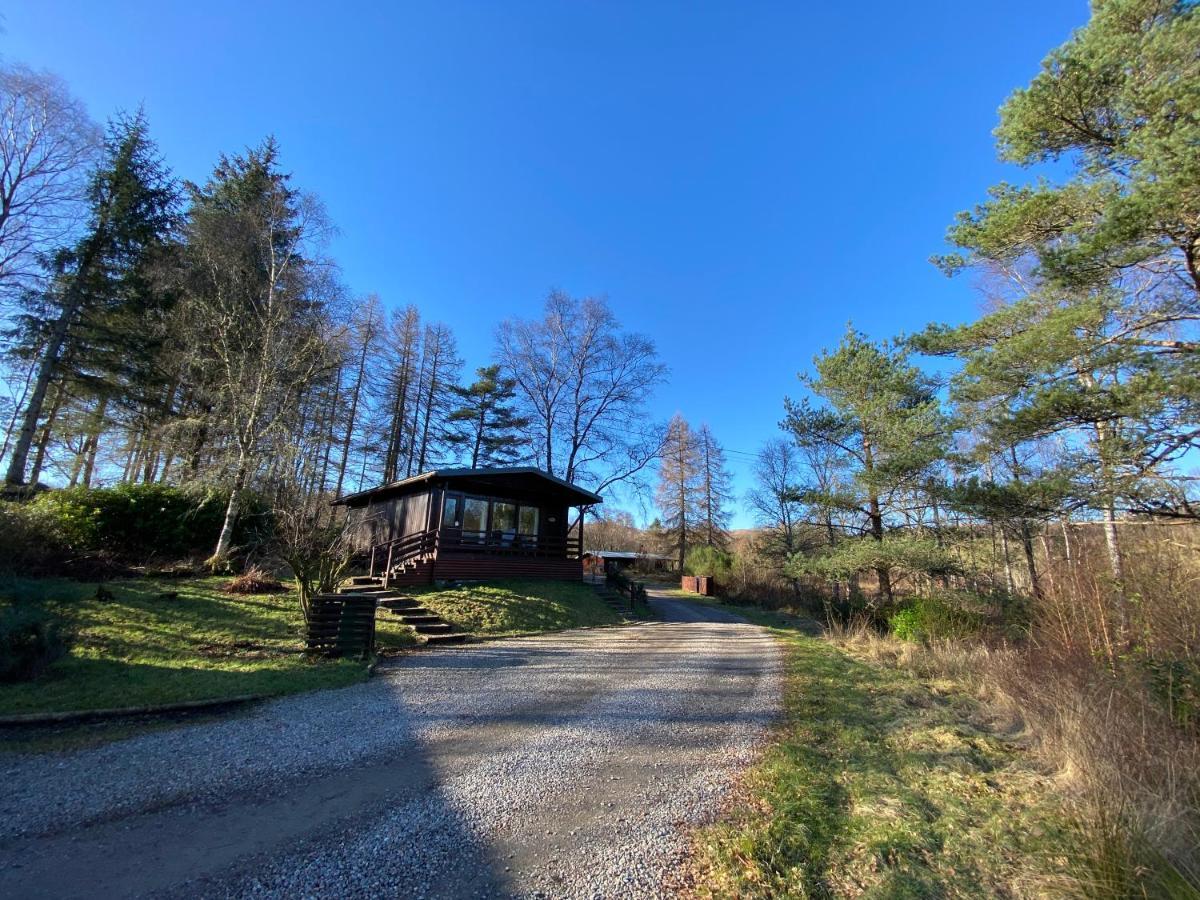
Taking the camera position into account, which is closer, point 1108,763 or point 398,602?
point 1108,763

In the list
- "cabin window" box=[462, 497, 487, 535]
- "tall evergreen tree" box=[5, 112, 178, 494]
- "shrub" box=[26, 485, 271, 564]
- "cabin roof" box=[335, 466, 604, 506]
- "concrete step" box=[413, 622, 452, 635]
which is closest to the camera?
"concrete step" box=[413, 622, 452, 635]

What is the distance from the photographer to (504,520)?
18.1 metres

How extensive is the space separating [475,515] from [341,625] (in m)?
9.49

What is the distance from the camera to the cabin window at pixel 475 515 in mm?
17125

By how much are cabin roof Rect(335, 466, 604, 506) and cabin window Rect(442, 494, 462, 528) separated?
44 cm

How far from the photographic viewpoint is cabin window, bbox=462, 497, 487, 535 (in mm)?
17125

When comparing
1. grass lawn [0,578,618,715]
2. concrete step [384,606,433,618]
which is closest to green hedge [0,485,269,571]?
grass lawn [0,578,618,715]

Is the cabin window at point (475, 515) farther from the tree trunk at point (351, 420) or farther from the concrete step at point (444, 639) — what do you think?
the tree trunk at point (351, 420)

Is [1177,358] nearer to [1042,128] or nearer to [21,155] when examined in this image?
[1042,128]

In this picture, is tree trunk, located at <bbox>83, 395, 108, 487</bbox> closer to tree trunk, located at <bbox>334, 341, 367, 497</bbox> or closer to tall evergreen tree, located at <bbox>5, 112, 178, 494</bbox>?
tall evergreen tree, located at <bbox>5, 112, 178, 494</bbox>

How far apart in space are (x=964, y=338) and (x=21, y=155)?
895 inches

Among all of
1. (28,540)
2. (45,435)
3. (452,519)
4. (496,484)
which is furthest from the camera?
(496,484)

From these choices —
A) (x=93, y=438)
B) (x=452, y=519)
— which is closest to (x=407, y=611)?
(x=452, y=519)

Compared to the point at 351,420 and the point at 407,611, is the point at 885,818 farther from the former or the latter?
the point at 351,420
